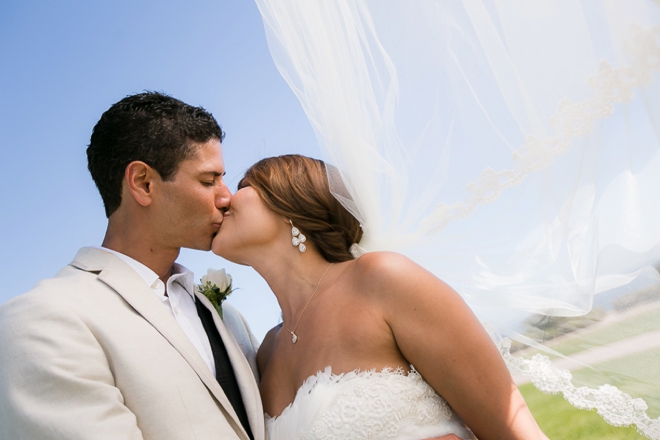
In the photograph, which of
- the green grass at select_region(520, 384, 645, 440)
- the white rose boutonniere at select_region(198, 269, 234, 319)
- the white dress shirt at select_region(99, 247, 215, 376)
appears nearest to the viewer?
the green grass at select_region(520, 384, 645, 440)

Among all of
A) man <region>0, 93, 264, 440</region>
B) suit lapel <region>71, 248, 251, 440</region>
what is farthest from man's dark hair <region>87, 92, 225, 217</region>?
suit lapel <region>71, 248, 251, 440</region>

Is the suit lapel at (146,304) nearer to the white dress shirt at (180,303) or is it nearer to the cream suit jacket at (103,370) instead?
the cream suit jacket at (103,370)

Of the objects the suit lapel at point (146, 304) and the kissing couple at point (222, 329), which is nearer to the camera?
the kissing couple at point (222, 329)

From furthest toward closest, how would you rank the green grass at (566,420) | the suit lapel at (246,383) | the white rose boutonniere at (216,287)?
the white rose boutonniere at (216,287)
the suit lapel at (246,383)
the green grass at (566,420)

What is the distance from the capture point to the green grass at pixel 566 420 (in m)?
2.38

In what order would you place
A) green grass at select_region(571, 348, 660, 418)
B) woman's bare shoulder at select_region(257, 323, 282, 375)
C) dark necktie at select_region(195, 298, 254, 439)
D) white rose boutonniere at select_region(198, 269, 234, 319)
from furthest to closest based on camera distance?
white rose boutonniere at select_region(198, 269, 234, 319) < woman's bare shoulder at select_region(257, 323, 282, 375) < dark necktie at select_region(195, 298, 254, 439) < green grass at select_region(571, 348, 660, 418)

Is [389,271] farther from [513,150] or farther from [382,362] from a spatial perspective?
[513,150]

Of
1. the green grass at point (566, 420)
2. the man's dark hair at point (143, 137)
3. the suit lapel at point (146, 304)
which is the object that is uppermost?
the man's dark hair at point (143, 137)

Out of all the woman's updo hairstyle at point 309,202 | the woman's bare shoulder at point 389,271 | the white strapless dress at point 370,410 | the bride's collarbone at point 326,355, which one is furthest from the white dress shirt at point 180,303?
the woman's bare shoulder at point 389,271

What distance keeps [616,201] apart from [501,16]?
881 millimetres

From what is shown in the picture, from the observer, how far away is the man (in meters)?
2.45

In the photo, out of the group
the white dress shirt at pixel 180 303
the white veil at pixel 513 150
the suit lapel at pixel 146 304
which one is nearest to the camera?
the white veil at pixel 513 150

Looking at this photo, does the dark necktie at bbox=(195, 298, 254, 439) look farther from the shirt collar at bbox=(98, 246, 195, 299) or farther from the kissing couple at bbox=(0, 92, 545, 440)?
the shirt collar at bbox=(98, 246, 195, 299)

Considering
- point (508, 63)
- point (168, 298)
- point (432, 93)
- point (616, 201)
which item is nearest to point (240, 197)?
point (168, 298)
